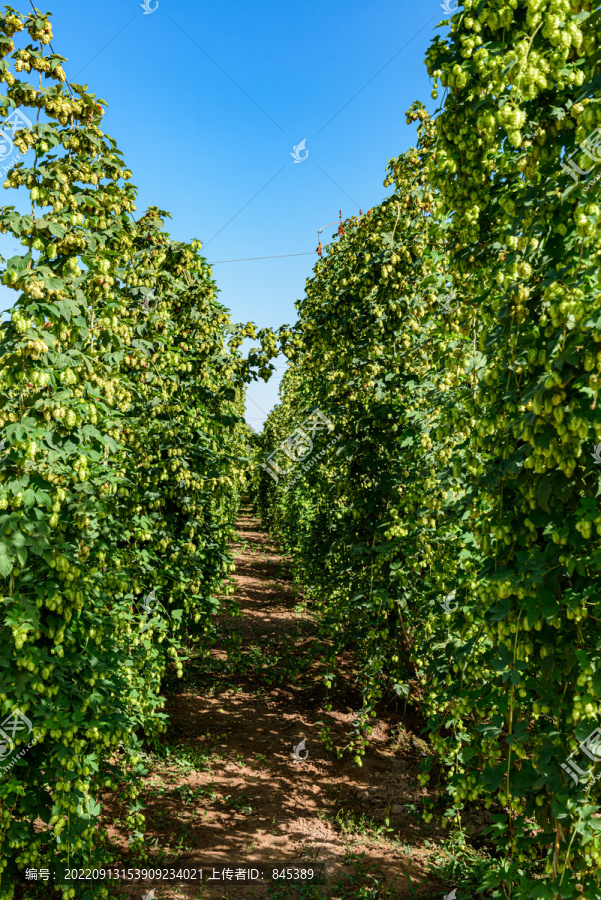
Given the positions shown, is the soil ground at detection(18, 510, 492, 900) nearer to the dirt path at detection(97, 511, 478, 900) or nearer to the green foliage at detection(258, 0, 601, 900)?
the dirt path at detection(97, 511, 478, 900)

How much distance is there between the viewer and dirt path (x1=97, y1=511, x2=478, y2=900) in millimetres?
4020

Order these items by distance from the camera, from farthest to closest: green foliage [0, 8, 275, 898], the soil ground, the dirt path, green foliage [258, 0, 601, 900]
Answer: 1. the dirt path
2. the soil ground
3. green foliage [0, 8, 275, 898]
4. green foliage [258, 0, 601, 900]

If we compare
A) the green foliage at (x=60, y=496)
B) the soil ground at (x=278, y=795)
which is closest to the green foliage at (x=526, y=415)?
the soil ground at (x=278, y=795)

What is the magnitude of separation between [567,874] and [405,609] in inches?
123

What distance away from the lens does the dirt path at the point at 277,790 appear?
13.2 ft

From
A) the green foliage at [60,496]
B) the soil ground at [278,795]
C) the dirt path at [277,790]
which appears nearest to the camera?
the green foliage at [60,496]

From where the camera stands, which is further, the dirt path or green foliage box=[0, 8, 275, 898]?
the dirt path

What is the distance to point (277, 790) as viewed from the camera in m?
5.11

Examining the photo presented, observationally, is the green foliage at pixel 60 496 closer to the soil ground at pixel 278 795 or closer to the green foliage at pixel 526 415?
the soil ground at pixel 278 795

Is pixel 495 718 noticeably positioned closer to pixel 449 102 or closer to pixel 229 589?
pixel 449 102

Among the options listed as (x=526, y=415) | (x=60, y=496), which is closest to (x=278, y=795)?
(x=60, y=496)

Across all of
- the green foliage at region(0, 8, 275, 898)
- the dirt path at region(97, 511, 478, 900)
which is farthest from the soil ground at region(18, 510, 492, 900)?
the green foliage at region(0, 8, 275, 898)

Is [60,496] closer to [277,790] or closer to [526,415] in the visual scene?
[526,415]

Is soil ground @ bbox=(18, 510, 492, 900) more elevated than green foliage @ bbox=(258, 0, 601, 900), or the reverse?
green foliage @ bbox=(258, 0, 601, 900)
